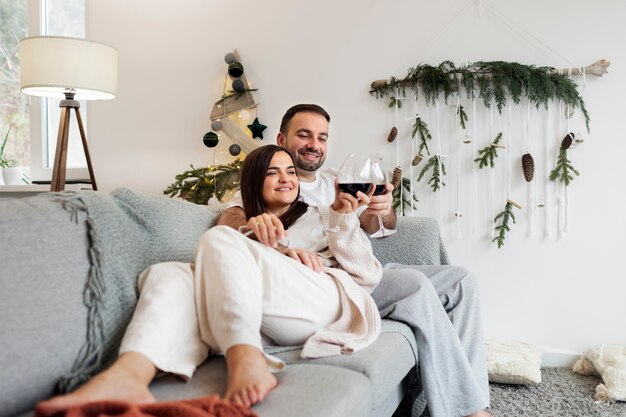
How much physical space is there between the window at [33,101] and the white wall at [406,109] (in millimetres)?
214

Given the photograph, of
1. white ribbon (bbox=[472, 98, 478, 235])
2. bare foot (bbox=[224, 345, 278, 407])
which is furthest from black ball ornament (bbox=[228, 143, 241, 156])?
bare foot (bbox=[224, 345, 278, 407])

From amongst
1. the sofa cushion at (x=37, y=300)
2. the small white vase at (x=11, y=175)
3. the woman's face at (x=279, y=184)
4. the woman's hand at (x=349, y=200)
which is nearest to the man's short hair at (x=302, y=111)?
the woman's face at (x=279, y=184)

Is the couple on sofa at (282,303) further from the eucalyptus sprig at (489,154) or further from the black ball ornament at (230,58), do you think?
the black ball ornament at (230,58)

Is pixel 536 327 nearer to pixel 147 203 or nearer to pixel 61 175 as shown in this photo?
pixel 147 203

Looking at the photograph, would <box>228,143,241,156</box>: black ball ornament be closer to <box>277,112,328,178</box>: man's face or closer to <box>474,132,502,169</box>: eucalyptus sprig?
<box>277,112,328,178</box>: man's face

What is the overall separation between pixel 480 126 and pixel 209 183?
1.40 metres

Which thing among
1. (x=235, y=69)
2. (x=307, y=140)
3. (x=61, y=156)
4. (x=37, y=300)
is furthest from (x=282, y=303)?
(x=235, y=69)

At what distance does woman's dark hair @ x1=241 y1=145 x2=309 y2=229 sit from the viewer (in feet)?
6.46

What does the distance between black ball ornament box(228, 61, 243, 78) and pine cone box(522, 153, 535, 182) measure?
1.58 m

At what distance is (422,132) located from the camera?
10.0ft

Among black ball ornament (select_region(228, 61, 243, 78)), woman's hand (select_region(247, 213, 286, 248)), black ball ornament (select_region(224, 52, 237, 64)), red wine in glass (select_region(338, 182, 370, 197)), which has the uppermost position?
black ball ornament (select_region(224, 52, 237, 64))

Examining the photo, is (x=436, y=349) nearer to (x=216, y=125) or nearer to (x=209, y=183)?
(x=209, y=183)

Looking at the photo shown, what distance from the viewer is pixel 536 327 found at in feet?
9.63

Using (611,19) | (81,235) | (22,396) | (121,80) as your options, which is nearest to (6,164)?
(121,80)
